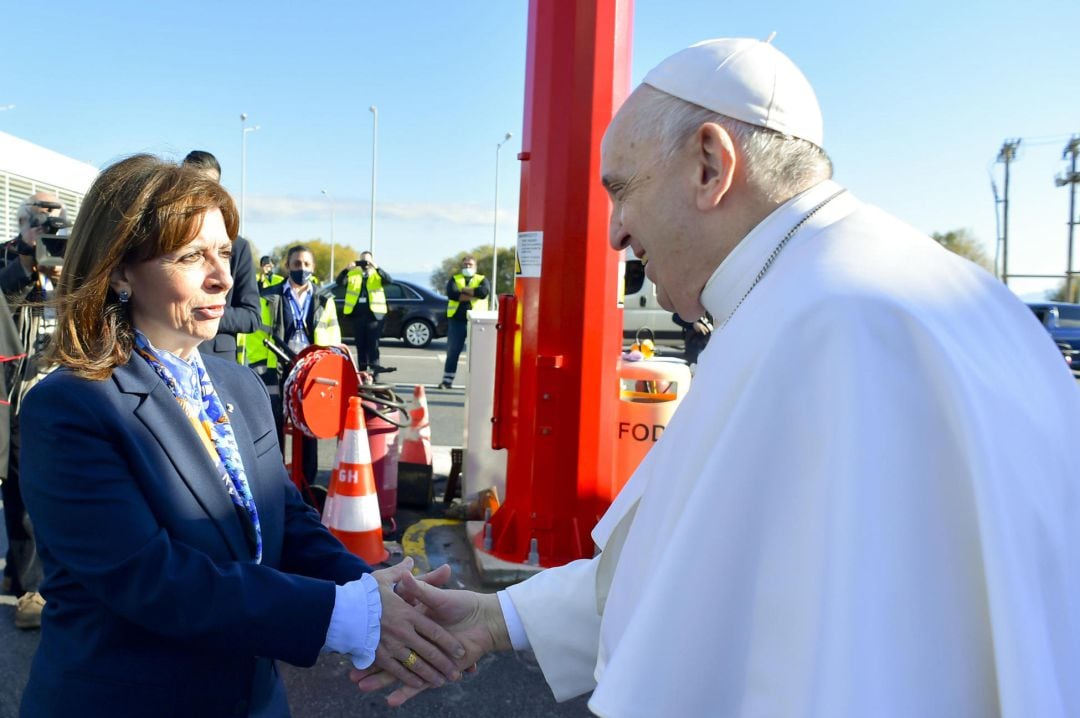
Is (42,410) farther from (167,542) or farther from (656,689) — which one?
(656,689)

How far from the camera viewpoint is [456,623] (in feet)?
6.83

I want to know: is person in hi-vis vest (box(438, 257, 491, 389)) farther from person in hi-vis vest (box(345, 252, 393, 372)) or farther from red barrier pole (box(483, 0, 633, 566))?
red barrier pole (box(483, 0, 633, 566))

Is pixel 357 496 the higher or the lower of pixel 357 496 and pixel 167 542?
the lower

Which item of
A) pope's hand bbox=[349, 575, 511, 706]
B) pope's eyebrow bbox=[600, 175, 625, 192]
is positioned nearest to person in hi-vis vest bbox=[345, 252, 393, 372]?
pope's hand bbox=[349, 575, 511, 706]

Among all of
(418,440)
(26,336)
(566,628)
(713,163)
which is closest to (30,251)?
(26,336)

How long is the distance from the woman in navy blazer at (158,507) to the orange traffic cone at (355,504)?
2.60 m

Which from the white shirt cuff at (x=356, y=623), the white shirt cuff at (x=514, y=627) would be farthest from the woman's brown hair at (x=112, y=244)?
the white shirt cuff at (x=514, y=627)

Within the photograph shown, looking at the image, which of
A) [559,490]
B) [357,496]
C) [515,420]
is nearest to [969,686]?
[559,490]

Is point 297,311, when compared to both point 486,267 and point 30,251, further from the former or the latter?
point 486,267

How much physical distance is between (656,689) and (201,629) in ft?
3.05

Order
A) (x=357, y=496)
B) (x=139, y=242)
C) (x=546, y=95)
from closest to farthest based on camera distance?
(x=139, y=242), (x=546, y=95), (x=357, y=496)

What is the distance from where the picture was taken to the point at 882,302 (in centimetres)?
100

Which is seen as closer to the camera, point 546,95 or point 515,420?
point 546,95

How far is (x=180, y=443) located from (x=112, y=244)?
1.48ft
